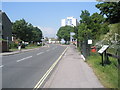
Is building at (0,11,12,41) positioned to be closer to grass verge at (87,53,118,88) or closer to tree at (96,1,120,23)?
tree at (96,1,120,23)

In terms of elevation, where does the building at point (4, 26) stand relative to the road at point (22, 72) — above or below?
above

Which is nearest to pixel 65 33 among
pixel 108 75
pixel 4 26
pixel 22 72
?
pixel 4 26

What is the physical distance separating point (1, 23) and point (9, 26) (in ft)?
27.3

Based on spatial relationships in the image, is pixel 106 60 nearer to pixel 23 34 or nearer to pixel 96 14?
pixel 96 14

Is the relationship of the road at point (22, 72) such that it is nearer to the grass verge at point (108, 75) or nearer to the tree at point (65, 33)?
the grass verge at point (108, 75)

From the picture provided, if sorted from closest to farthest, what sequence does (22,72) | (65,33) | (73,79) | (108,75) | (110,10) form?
(73,79), (108,75), (22,72), (110,10), (65,33)

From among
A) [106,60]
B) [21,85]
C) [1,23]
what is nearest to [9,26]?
[1,23]

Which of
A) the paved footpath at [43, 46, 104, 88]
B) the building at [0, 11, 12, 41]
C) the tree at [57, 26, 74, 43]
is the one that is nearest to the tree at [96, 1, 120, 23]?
the paved footpath at [43, 46, 104, 88]

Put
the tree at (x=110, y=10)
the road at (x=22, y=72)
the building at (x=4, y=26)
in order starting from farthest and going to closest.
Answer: the building at (x=4, y=26) → the tree at (x=110, y=10) → the road at (x=22, y=72)

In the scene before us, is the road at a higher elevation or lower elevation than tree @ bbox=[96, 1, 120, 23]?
lower

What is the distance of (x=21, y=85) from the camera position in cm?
909

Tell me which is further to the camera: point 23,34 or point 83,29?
point 23,34

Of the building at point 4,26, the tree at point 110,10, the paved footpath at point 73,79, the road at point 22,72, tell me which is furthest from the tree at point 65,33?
the paved footpath at point 73,79

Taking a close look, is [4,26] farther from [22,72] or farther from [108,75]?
[108,75]
